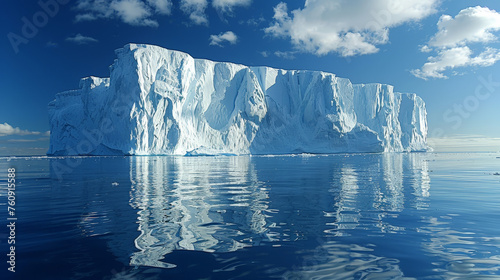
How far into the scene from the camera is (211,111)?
68.2 metres

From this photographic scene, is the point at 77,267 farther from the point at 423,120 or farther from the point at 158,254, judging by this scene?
the point at 423,120

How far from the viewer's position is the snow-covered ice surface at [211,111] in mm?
56000

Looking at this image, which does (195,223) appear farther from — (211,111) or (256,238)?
(211,111)

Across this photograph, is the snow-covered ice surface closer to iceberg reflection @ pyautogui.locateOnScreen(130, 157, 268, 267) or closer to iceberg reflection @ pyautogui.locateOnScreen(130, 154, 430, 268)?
iceberg reflection @ pyautogui.locateOnScreen(130, 154, 430, 268)

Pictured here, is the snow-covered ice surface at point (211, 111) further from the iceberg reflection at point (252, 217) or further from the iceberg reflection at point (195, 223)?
the iceberg reflection at point (195, 223)

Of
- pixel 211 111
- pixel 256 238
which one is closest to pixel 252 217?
pixel 256 238

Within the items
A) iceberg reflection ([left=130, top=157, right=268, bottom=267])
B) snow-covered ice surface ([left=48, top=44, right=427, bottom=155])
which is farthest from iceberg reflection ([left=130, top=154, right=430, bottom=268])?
snow-covered ice surface ([left=48, top=44, right=427, bottom=155])

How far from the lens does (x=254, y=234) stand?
5.93m

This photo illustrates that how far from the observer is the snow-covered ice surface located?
56.0m

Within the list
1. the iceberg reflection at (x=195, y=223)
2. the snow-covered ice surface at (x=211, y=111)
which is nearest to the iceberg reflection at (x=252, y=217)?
the iceberg reflection at (x=195, y=223)

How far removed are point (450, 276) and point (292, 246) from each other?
2.25 m

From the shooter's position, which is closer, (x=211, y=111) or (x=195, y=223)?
(x=195, y=223)

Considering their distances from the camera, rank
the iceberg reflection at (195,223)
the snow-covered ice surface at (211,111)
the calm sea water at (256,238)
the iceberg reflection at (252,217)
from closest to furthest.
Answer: the calm sea water at (256,238), the iceberg reflection at (195,223), the iceberg reflection at (252,217), the snow-covered ice surface at (211,111)

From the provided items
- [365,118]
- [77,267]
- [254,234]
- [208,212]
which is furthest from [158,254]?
[365,118]
